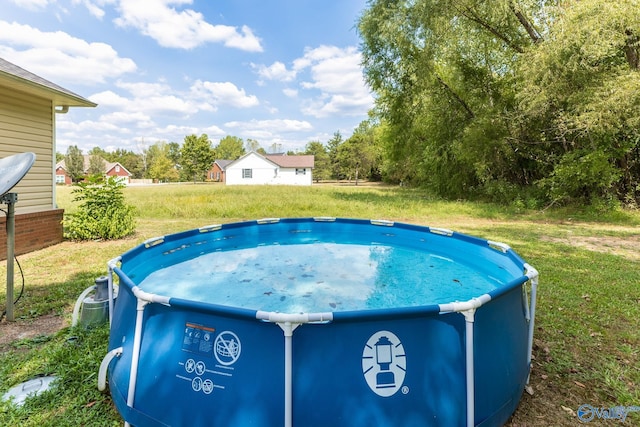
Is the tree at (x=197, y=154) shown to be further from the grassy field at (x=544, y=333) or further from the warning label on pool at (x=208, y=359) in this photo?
the warning label on pool at (x=208, y=359)

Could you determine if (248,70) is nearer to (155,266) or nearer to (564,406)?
(155,266)

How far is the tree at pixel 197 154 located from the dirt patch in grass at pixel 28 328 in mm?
50649

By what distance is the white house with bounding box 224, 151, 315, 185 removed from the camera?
41875 millimetres

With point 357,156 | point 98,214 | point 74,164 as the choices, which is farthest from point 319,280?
point 74,164

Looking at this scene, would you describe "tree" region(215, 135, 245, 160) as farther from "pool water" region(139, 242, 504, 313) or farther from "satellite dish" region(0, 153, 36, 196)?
"satellite dish" region(0, 153, 36, 196)

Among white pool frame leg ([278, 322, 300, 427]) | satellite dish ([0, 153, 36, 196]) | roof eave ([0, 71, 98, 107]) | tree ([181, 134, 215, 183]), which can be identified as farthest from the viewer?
tree ([181, 134, 215, 183])

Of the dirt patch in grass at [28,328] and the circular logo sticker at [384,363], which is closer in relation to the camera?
the circular logo sticker at [384,363]

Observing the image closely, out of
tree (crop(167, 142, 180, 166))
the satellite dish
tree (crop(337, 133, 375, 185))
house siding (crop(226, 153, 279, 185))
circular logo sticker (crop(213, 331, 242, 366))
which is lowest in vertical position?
circular logo sticker (crop(213, 331, 242, 366))

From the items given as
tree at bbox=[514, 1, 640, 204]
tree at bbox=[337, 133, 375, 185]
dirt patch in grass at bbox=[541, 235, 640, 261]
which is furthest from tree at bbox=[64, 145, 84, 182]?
dirt patch in grass at bbox=[541, 235, 640, 261]

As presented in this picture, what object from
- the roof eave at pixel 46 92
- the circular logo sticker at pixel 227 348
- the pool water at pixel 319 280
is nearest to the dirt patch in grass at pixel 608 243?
the pool water at pixel 319 280

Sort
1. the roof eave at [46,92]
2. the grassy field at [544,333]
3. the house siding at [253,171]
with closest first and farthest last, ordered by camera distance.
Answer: the grassy field at [544,333] → the roof eave at [46,92] → the house siding at [253,171]

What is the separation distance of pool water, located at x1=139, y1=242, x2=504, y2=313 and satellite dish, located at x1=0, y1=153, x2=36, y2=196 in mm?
2069

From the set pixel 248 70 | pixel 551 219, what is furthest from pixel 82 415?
pixel 248 70

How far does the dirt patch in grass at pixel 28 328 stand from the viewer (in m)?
3.30
